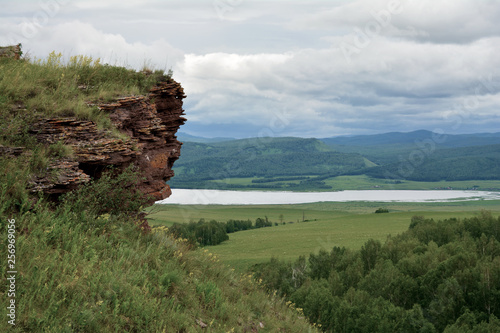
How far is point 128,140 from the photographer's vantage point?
44.5 feet

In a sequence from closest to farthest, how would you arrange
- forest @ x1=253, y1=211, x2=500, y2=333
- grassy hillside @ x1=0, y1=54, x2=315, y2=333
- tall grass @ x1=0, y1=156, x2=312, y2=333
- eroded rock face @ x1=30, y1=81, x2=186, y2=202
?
tall grass @ x1=0, y1=156, x2=312, y2=333
grassy hillside @ x1=0, y1=54, x2=315, y2=333
eroded rock face @ x1=30, y1=81, x2=186, y2=202
forest @ x1=253, y1=211, x2=500, y2=333

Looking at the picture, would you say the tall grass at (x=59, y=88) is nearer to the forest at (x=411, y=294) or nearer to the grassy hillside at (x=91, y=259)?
the grassy hillside at (x=91, y=259)

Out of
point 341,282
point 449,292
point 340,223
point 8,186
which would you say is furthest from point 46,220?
point 340,223

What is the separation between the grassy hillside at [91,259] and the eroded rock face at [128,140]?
0.42m

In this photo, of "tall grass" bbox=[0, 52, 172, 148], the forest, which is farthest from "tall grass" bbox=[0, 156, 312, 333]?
the forest

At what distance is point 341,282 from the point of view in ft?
200

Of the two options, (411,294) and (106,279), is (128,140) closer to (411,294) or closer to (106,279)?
(106,279)

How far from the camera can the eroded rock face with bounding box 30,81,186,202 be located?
11.7 meters

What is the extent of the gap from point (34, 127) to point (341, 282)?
185 feet

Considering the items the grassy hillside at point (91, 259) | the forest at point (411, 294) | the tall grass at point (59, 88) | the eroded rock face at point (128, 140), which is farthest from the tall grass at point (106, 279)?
the forest at point (411, 294)

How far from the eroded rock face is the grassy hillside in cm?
42

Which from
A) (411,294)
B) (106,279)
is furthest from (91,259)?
(411,294)

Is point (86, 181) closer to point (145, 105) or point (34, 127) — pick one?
point (34, 127)

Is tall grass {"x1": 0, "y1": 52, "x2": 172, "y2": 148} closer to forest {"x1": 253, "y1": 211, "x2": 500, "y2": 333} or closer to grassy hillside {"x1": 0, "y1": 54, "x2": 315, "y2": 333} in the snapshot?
grassy hillside {"x1": 0, "y1": 54, "x2": 315, "y2": 333}
